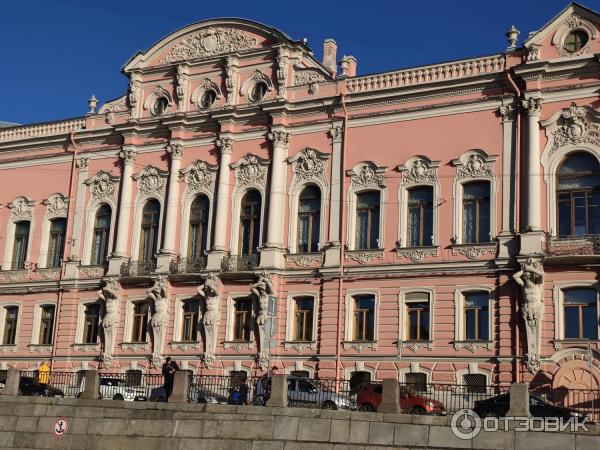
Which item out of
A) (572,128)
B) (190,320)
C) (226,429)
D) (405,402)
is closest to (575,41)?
(572,128)

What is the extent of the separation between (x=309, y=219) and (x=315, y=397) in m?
10.0

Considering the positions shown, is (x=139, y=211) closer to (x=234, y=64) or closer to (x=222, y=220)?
(x=222, y=220)

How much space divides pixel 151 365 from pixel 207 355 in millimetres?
2547

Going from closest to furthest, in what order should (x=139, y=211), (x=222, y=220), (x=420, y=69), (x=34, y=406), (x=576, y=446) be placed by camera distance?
(x=576, y=446) → (x=34, y=406) → (x=420, y=69) → (x=222, y=220) → (x=139, y=211)

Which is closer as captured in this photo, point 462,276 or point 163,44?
point 462,276

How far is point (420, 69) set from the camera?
31422 mm

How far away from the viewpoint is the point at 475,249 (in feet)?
96.1

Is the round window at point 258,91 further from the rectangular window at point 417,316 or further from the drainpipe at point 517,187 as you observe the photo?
the rectangular window at point 417,316

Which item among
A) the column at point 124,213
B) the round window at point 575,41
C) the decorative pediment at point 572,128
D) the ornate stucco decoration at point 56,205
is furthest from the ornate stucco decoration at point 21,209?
the round window at point 575,41

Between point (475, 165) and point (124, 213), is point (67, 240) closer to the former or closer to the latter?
point (124, 213)

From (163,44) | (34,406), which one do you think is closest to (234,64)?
(163,44)

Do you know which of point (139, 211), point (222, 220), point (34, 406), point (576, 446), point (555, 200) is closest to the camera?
point (576, 446)

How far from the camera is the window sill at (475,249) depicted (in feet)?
95.2

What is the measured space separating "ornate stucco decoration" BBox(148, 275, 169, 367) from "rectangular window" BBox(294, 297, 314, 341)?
5.15 m
